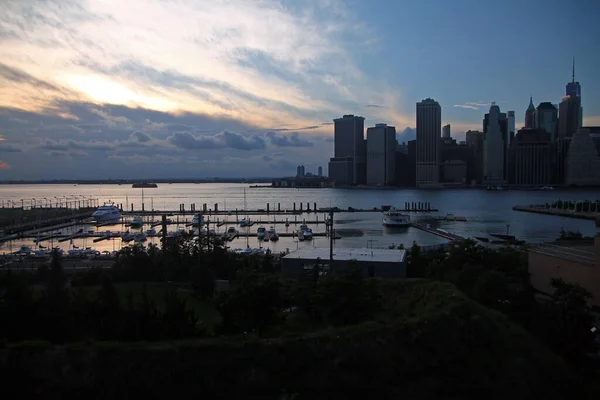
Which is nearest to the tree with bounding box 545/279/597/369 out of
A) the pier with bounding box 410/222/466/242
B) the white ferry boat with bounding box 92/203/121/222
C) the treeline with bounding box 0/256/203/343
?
the treeline with bounding box 0/256/203/343

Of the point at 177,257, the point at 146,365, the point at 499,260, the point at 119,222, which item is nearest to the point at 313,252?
the point at 177,257

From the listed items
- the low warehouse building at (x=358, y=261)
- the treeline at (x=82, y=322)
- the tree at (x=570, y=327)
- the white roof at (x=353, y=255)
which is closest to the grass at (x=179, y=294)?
the treeline at (x=82, y=322)

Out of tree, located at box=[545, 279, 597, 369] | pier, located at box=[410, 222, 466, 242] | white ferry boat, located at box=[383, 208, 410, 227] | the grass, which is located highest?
tree, located at box=[545, 279, 597, 369]

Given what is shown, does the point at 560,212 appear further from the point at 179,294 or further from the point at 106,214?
the point at 179,294

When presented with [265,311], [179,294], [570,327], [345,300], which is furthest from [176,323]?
[570,327]

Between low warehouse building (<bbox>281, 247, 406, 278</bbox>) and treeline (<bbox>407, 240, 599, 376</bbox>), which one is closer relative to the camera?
treeline (<bbox>407, 240, 599, 376</bbox>)

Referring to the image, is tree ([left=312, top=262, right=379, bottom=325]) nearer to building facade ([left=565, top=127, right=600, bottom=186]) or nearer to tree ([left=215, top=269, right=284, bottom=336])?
tree ([left=215, top=269, right=284, bottom=336])

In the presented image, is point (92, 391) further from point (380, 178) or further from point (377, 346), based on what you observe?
point (380, 178)

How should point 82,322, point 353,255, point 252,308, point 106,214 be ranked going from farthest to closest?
point 106,214 < point 353,255 < point 252,308 < point 82,322

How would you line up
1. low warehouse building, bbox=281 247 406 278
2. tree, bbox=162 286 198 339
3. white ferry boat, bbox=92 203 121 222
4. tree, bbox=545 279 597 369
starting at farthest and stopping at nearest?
white ferry boat, bbox=92 203 121 222 < low warehouse building, bbox=281 247 406 278 < tree, bbox=545 279 597 369 < tree, bbox=162 286 198 339
